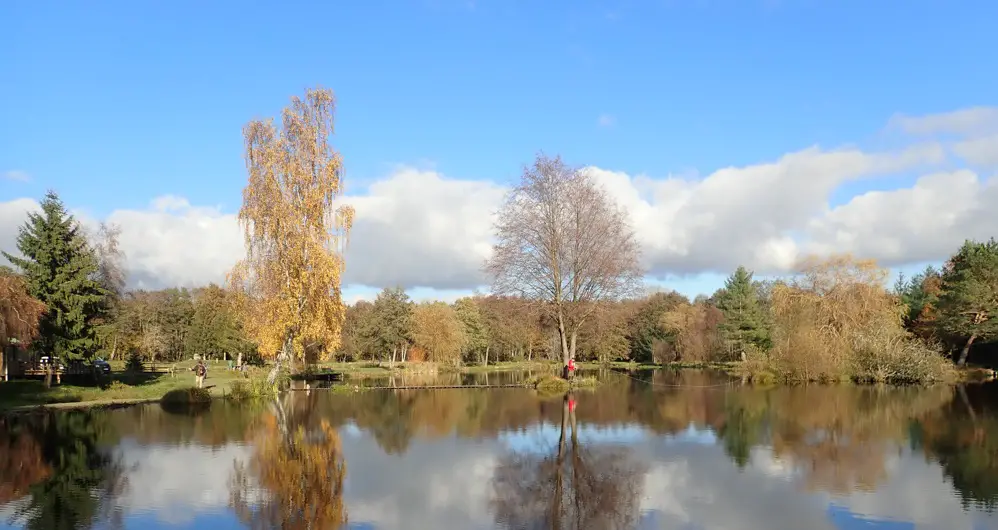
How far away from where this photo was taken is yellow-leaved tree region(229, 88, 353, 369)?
2916 cm

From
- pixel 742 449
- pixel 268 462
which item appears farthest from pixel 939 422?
pixel 268 462

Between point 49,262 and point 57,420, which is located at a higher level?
point 49,262

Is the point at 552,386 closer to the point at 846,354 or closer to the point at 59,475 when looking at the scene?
the point at 846,354

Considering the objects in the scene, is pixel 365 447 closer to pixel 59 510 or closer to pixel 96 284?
pixel 59 510

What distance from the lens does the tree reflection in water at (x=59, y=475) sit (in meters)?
10.1

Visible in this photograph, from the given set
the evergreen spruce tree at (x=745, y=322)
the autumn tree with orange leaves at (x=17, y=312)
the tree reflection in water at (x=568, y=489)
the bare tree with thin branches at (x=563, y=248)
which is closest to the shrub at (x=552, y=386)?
the bare tree with thin branches at (x=563, y=248)

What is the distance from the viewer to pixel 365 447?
628 inches

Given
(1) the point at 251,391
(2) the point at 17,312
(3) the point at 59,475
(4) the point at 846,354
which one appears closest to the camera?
(3) the point at 59,475

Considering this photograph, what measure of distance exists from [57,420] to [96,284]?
11.7 meters

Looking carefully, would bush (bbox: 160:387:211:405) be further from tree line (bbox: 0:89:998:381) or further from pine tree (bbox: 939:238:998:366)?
pine tree (bbox: 939:238:998:366)

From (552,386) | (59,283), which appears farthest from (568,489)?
(59,283)

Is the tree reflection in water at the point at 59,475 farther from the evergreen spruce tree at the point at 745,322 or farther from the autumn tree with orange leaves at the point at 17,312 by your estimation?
the evergreen spruce tree at the point at 745,322

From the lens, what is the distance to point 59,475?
1324 cm

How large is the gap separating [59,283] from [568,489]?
29330 mm
